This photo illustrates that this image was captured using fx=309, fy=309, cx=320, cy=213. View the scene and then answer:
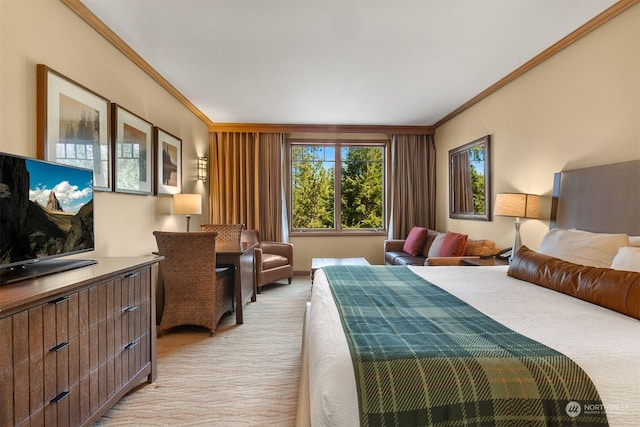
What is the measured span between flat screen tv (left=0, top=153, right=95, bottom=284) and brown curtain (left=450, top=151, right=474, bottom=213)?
4.28 meters

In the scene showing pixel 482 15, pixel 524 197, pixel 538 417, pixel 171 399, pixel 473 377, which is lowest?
pixel 171 399

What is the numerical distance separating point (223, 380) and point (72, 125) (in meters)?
2.04

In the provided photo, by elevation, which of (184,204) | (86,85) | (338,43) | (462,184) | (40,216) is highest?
(338,43)

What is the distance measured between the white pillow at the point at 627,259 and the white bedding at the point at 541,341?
327 millimetres

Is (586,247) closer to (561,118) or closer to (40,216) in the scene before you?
(561,118)

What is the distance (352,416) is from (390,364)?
0.63ft

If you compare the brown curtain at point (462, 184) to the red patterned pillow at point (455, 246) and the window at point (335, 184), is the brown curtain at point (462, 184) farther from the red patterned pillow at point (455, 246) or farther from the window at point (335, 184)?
the window at point (335, 184)

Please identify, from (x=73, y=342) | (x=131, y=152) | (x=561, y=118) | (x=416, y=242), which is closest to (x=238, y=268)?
(x=131, y=152)

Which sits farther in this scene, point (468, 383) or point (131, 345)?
point (131, 345)

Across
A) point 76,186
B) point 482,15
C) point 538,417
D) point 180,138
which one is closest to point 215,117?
point 180,138

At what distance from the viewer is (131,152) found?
9.40 feet

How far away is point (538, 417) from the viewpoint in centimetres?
92

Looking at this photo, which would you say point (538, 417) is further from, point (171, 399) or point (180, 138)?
point (180, 138)

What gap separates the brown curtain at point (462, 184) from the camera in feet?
14.3
